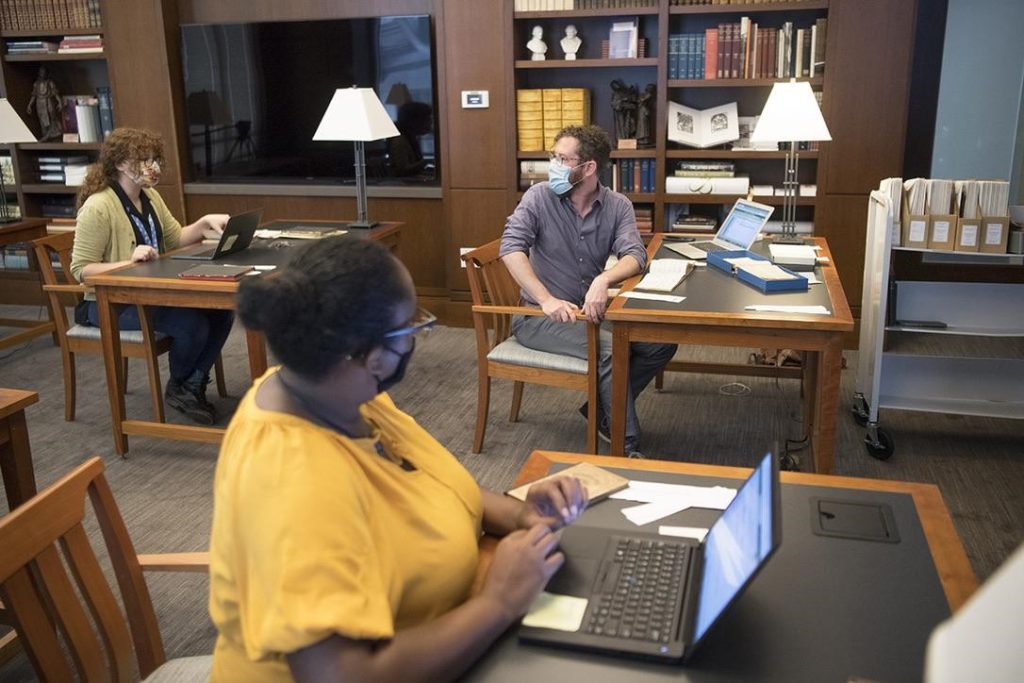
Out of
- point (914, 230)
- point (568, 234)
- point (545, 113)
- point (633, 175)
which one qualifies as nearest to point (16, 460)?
point (568, 234)

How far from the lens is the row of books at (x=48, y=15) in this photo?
523 centimetres

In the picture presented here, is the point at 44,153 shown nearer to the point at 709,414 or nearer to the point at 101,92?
the point at 101,92

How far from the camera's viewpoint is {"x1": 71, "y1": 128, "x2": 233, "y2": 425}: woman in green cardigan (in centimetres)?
351

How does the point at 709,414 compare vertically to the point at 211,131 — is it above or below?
below

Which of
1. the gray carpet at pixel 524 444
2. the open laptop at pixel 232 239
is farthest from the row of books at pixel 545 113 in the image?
the open laptop at pixel 232 239

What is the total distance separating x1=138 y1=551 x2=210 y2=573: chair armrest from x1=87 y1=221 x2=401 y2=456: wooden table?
5.43 ft

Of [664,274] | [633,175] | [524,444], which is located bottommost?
[524,444]

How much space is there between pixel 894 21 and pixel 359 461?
3.93 metres

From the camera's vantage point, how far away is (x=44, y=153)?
5.63m

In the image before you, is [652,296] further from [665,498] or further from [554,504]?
[554,504]

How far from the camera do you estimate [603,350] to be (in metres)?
3.12

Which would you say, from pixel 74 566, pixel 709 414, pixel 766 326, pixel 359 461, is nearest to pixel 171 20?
pixel 709 414

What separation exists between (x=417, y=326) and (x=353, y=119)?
3.07 meters

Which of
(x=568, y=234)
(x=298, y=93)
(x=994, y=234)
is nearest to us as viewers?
(x=994, y=234)
